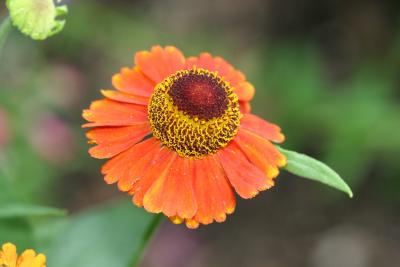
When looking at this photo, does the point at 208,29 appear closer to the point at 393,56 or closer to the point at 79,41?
the point at 79,41

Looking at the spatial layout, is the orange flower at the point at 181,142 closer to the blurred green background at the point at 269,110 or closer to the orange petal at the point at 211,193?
the orange petal at the point at 211,193

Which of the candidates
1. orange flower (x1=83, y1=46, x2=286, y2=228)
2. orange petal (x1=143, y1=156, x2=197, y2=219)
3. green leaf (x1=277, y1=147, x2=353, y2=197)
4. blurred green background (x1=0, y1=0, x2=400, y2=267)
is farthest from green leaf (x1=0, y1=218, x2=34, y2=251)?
blurred green background (x1=0, y1=0, x2=400, y2=267)

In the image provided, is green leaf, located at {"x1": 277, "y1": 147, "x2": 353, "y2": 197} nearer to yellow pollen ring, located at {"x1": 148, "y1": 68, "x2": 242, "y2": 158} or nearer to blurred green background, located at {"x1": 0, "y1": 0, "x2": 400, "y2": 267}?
yellow pollen ring, located at {"x1": 148, "y1": 68, "x2": 242, "y2": 158}

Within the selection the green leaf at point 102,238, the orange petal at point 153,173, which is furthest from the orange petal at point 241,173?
the green leaf at point 102,238

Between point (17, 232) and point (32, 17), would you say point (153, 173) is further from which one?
point (17, 232)

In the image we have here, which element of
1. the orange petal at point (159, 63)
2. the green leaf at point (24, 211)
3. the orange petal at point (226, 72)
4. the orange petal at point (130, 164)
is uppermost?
the orange petal at point (226, 72)

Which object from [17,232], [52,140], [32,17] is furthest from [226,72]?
[52,140]
